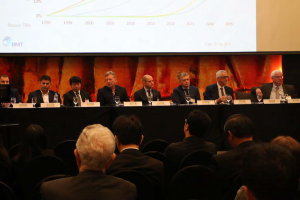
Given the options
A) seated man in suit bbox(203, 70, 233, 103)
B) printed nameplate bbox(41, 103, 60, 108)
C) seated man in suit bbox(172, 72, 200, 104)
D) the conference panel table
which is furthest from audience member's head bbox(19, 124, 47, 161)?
seated man in suit bbox(203, 70, 233, 103)

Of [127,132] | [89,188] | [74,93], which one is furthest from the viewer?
[74,93]

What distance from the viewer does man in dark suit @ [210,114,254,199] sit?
1930 mm

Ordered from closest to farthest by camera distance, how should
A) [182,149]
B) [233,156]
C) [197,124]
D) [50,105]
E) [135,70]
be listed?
[233,156], [182,149], [197,124], [50,105], [135,70]

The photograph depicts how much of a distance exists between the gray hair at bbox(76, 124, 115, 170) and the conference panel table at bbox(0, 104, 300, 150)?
2.88 metres

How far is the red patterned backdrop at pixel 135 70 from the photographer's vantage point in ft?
22.6

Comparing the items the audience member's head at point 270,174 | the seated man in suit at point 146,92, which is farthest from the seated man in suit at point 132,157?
the seated man in suit at point 146,92

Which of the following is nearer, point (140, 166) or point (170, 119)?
point (140, 166)

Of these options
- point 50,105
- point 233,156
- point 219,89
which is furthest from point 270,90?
point 233,156

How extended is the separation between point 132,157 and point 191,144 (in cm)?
69

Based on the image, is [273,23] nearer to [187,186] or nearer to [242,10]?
[242,10]

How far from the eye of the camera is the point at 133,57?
7.10 m

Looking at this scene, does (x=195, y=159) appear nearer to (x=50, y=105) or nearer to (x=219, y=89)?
(x=50, y=105)

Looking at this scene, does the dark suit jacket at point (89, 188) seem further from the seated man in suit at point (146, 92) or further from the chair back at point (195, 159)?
the seated man in suit at point (146, 92)

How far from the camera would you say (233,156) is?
2.17 m
